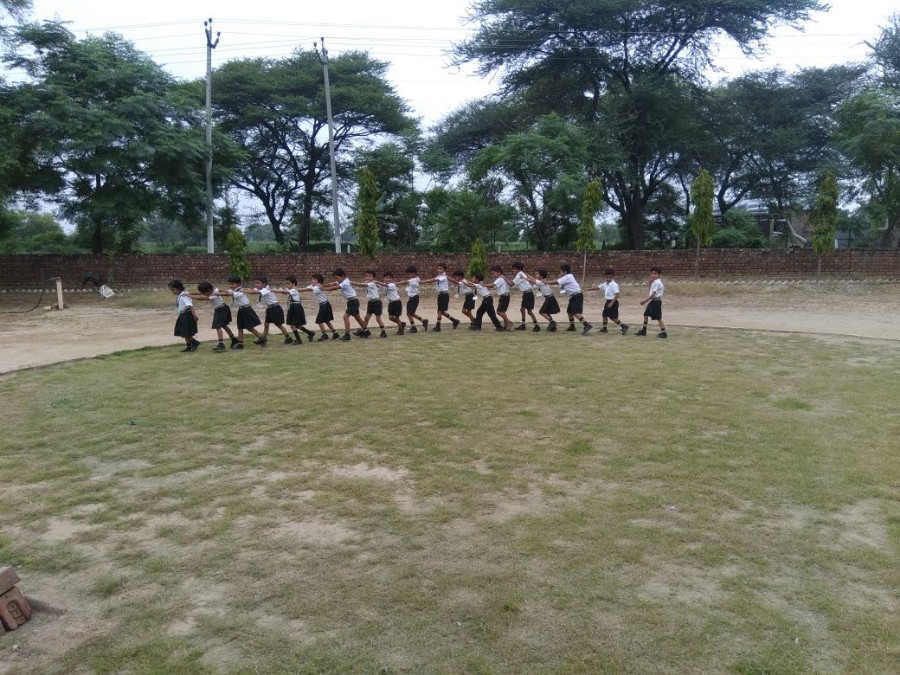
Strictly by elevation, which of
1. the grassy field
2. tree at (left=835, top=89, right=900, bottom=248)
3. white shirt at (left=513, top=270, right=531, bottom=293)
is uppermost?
tree at (left=835, top=89, right=900, bottom=248)

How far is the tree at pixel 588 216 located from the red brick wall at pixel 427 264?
884 millimetres

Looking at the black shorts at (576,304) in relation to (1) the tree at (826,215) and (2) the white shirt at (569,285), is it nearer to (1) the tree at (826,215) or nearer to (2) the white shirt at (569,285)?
(2) the white shirt at (569,285)

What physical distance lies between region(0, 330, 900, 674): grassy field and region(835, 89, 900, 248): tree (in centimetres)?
1733

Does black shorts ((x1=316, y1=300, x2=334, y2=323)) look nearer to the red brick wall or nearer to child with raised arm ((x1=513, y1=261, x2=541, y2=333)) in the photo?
child with raised arm ((x1=513, y1=261, x2=541, y2=333))

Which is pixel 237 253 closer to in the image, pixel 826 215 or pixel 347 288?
pixel 347 288

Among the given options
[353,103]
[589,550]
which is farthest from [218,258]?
[589,550]

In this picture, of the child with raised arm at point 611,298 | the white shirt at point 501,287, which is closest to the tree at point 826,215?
the child with raised arm at point 611,298

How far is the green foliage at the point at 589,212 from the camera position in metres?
19.3

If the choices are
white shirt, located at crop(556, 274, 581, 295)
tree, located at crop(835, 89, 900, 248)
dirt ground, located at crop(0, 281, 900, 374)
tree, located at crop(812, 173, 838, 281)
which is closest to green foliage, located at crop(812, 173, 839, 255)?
tree, located at crop(812, 173, 838, 281)

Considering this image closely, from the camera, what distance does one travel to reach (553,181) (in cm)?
2248

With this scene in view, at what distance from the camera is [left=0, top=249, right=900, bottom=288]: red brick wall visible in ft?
67.1

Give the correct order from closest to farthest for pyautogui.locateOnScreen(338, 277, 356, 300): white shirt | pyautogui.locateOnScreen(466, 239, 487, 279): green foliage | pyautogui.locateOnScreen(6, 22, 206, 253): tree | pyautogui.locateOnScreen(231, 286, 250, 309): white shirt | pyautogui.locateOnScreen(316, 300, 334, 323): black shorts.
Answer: pyautogui.locateOnScreen(231, 286, 250, 309): white shirt < pyautogui.locateOnScreen(316, 300, 334, 323): black shorts < pyautogui.locateOnScreen(338, 277, 356, 300): white shirt < pyautogui.locateOnScreen(6, 22, 206, 253): tree < pyautogui.locateOnScreen(466, 239, 487, 279): green foliage

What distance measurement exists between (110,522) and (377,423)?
2629mm

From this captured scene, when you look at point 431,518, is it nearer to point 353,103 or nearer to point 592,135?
point 592,135
